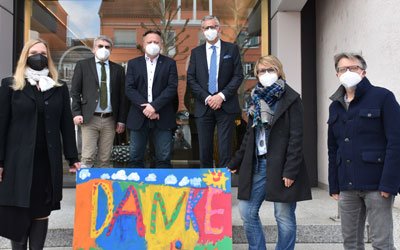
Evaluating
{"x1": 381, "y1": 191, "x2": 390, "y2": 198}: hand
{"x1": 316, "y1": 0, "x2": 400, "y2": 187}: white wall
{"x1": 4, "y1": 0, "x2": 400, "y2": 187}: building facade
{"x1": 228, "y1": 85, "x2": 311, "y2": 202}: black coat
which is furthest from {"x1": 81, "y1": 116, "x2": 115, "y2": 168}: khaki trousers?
{"x1": 316, "y1": 0, "x2": 400, "y2": 187}: white wall

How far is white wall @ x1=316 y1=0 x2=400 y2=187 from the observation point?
4750 mm

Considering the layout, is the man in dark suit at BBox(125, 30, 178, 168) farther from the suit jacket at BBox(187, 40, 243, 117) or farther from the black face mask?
the black face mask

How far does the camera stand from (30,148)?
3.17 meters

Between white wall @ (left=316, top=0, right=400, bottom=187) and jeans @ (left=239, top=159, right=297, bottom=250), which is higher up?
white wall @ (left=316, top=0, right=400, bottom=187)

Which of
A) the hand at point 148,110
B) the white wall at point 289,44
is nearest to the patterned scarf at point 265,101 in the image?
the hand at point 148,110

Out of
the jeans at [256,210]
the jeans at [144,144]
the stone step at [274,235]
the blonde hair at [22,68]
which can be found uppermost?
the blonde hair at [22,68]

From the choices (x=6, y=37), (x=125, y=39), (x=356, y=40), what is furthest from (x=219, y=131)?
(x=6, y=37)

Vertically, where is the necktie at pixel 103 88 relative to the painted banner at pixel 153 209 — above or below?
above

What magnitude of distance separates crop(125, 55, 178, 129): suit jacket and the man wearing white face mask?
6.70 feet

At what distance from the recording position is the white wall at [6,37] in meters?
5.91

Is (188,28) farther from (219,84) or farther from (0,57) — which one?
(0,57)

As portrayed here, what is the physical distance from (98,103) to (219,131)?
1.50 m

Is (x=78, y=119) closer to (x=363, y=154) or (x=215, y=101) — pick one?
(x=215, y=101)

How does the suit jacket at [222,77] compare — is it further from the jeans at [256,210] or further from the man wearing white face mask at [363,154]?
the man wearing white face mask at [363,154]
